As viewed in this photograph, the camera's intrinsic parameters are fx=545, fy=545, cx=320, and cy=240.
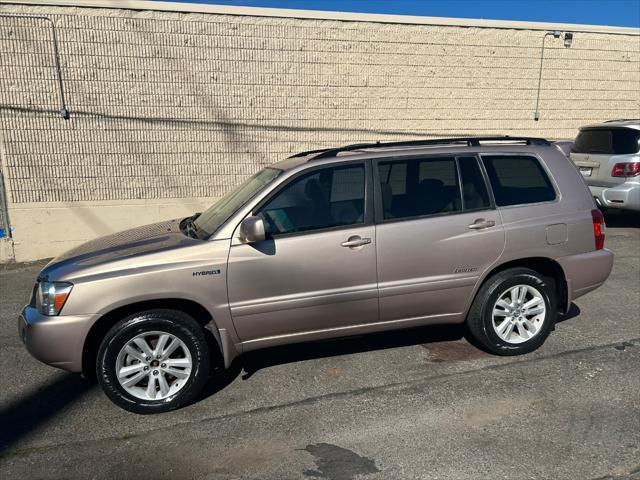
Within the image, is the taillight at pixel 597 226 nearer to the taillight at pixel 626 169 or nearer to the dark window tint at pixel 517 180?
the dark window tint at pixel 517 180

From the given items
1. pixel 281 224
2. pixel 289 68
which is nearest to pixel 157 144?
pixel 289 68

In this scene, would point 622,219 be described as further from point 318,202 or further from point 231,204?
point 231,204

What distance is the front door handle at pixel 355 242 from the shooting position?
13.0ft

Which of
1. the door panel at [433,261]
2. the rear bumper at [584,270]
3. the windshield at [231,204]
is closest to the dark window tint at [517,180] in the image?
the door panel at [433,261]

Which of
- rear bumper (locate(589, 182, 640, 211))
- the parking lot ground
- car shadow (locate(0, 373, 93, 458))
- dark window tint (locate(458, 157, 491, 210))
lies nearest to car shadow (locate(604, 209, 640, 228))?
Answer: rear bumper (locate(589, 182, 640, 211))

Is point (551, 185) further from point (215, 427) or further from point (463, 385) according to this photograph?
point (215, 427)

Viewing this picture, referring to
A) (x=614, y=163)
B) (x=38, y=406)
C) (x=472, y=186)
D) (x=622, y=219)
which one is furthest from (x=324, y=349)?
(x=622, y=219)

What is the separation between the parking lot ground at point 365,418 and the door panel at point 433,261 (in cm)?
54

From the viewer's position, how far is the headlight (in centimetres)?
359

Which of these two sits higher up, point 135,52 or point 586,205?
point 135,52

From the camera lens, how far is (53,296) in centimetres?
361

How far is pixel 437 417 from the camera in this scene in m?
3.61

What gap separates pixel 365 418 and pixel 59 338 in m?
2.09

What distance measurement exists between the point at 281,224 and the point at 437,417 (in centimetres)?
170
